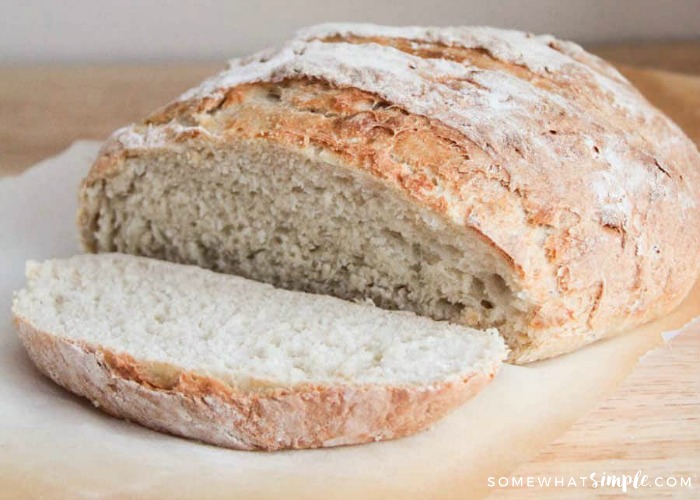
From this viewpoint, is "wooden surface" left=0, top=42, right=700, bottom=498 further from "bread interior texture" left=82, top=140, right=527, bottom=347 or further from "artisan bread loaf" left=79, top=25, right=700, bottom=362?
"bread interior texture" left=82, top=140, right=527, bottom=347

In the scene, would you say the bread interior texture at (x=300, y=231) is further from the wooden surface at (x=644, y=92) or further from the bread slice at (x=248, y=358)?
the wooden surface at (x=644, y=92)

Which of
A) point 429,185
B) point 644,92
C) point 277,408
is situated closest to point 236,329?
point 277,408

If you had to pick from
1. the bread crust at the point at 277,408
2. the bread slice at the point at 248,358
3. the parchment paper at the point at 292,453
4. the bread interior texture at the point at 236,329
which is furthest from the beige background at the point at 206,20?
the bread crust at the point at 277,408

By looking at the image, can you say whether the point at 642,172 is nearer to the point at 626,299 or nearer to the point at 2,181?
the point at 626,299

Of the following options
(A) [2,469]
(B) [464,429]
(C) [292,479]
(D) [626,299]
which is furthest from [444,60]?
(A) [2,469]

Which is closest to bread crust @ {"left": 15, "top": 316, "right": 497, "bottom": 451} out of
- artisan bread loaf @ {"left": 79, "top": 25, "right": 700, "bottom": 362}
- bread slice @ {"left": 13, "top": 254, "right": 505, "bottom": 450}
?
bread slice @ {"left": 13, "top": 254, "right": 505, "bottom": 450}

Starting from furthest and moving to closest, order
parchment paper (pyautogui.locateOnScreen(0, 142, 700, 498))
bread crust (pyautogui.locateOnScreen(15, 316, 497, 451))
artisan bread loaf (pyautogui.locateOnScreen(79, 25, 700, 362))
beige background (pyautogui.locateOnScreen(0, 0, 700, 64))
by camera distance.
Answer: beige background (pyautogui.locateOnScreen(0, 0, 700, 64)) → artisan bread loaf (pyautogui.locateOnScreen(79, 25, 700, 362)) → bread crust (pyautogui.locateOnScreen(15, 316, 497, 451)) → parchment paper (pyautogui.locateOnScreen(0, 142, 700, 498))

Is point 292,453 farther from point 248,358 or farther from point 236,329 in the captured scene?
point 236,329
